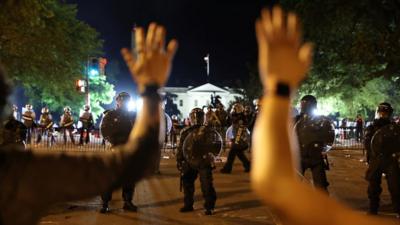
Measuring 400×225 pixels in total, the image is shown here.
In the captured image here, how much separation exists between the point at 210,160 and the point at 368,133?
2785 mm

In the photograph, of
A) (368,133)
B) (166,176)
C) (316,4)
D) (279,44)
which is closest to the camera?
(279,44)

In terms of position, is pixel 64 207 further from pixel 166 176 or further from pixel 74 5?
pixel 74 5

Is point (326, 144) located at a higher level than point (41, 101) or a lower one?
lower

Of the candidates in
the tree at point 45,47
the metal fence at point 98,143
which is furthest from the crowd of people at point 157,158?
the metal fence at point 98,143

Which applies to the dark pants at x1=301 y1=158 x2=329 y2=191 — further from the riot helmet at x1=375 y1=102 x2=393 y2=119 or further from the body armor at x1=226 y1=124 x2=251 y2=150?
the body armor at x1=226 y1=124 x2=251 y2=150

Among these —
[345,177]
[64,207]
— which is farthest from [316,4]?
[64,207]

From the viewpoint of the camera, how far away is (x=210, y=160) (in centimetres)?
949

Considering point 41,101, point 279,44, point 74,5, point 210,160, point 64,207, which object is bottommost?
point 64,207

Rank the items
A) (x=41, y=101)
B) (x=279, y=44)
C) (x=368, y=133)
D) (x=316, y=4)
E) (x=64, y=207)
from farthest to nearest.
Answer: (x=41, y=101)
(x=316, y=4)
(x=64, y=207)
(x=368, y=133)
(x=279, y=44)

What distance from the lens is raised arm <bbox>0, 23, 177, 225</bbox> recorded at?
2.31 metres

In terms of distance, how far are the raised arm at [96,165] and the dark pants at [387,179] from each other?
7022 mm

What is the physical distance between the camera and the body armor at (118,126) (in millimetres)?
9648

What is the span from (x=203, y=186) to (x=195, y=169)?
0.38 meters

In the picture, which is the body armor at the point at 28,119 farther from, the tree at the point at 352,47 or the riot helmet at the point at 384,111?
the riot helmet at the point at 384,111
